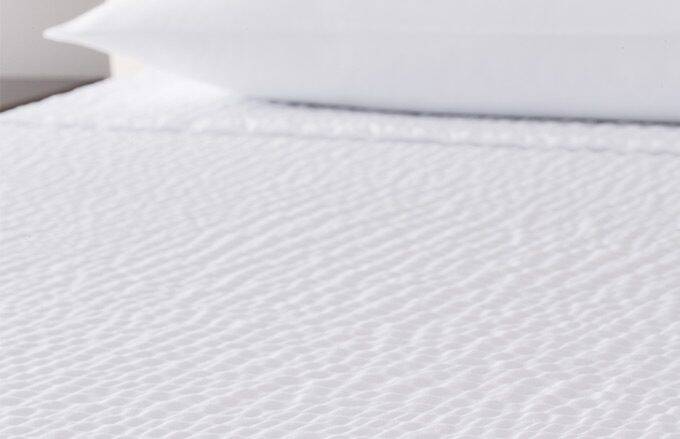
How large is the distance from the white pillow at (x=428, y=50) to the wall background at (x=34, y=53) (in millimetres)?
623

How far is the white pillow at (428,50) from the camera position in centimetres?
88

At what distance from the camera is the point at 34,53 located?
161cm

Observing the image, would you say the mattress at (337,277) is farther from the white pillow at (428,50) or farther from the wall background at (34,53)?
the wall background at (34,53)

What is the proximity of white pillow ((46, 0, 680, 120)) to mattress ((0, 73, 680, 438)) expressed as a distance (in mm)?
24

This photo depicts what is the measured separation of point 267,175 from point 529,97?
9.1 inches

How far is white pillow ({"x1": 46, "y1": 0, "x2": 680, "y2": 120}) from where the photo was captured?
877 mm

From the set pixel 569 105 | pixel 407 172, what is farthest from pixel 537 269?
pixel 569 105

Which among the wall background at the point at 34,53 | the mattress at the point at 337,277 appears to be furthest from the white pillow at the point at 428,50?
the wall background at the point at 34,53

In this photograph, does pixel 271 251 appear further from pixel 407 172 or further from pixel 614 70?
pixel 614 70

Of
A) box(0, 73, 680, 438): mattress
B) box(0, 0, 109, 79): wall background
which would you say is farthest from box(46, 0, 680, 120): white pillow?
box(0, 0, 109, 79): wall background

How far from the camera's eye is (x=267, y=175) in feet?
2.51

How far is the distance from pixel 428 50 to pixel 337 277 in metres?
0.37

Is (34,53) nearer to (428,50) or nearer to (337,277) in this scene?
(428,50)

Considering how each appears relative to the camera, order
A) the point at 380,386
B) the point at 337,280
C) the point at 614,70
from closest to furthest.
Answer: the point at 380,386
the point at 337,280
the point at 614,70
